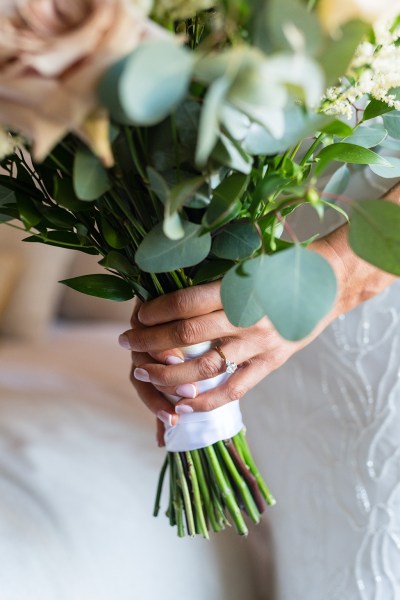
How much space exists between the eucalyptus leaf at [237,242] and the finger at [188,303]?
64 mm

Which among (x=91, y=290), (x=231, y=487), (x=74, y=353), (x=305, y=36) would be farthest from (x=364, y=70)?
(x=74, y=353)

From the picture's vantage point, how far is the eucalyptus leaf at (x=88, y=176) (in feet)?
1.52

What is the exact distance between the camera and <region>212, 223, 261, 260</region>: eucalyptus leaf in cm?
56

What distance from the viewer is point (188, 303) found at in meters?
0.64

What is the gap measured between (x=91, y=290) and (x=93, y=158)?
0.22m

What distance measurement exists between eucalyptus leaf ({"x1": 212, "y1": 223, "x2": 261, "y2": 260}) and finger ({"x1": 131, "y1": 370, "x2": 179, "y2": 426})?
218 millimetres

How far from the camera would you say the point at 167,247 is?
0.54 metres

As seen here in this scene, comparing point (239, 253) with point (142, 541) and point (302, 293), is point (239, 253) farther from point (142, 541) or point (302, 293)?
point (142, 541)

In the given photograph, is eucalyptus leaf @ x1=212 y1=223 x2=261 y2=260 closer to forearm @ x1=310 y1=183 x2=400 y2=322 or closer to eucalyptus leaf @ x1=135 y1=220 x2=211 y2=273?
eucalyptus leaf @ x1=135 y1=220 x2=211 y2=273

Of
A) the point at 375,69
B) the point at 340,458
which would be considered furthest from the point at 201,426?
the point at 375,69

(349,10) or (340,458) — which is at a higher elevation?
(349,10)

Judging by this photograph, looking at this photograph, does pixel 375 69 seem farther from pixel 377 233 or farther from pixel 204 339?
pixel 204 339

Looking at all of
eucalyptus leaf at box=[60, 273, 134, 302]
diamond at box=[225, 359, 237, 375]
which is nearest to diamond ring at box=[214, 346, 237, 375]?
diamond at box=[225, 359, 237, 375]

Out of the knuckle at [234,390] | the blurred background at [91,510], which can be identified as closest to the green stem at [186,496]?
the knuckle at [234,390]
